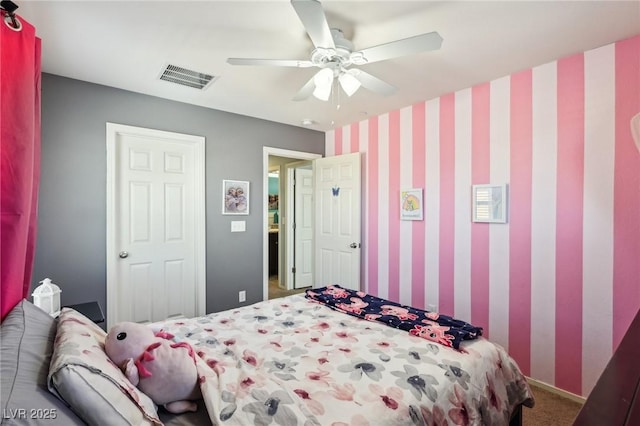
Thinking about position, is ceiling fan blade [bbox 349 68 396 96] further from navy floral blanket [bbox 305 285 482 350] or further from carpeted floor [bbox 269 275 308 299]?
carpeted floor [bbox 269 275 308 299]

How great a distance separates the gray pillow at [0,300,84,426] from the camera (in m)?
0.71

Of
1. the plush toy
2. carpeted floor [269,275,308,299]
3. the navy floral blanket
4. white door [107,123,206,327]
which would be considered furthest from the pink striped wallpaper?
the plush toy

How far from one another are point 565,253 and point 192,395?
259 centimetres

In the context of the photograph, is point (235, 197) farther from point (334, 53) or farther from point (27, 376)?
point (27, 376)

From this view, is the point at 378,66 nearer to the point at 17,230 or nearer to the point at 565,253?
the point at 565,253

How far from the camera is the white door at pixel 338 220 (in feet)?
12.5

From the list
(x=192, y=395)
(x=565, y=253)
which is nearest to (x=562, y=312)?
(x=565, y=253)

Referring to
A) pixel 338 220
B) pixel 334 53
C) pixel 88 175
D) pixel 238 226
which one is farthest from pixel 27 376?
pixel 338 220

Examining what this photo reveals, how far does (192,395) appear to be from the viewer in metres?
1.17

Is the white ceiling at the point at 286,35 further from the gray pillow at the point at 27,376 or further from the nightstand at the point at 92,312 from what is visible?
the nightstand at the point at 92,312

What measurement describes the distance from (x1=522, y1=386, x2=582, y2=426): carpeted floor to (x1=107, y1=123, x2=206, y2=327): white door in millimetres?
2955

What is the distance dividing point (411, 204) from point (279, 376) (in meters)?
2.42

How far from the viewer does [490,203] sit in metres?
2.71

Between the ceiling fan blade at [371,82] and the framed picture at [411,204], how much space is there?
4.41 ft
